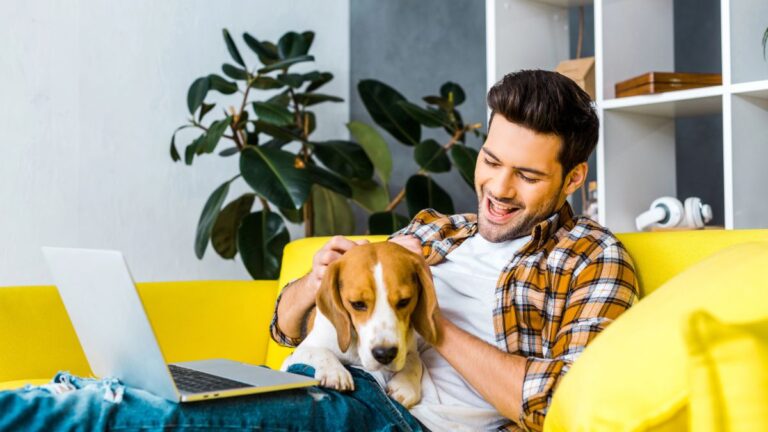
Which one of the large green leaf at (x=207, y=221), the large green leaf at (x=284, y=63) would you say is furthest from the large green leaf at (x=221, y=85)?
the large green leaf at (x=207, y=221)

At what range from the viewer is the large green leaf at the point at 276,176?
296 cm

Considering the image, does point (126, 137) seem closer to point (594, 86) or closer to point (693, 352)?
point (594, 86)

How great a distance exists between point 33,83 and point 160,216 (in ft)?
2.52

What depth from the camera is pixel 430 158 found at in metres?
3.32

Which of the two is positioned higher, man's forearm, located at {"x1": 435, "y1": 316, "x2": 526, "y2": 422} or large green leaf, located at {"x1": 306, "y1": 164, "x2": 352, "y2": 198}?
large green leaf, located at {"x1": 306, "y1": 164, "x2": 352, "y2": 198}

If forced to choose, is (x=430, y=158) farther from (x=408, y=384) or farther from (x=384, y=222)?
(x=408, y=384)

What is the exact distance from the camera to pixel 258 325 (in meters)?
2.39

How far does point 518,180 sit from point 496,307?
277 mm

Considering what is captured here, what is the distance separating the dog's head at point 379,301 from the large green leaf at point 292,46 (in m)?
2.11

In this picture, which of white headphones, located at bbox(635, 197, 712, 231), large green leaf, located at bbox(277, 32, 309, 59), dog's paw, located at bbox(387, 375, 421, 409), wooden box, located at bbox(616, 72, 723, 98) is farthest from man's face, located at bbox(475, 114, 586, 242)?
large green leaf, located at bbox(277, 32, 309, 59)

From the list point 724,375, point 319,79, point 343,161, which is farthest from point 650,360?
point 319,79

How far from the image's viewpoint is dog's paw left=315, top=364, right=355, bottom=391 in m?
1.44

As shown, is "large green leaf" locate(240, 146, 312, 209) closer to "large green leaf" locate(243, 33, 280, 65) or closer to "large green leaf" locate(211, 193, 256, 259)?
"large green leaf" locate(211, 193, 256, 259)

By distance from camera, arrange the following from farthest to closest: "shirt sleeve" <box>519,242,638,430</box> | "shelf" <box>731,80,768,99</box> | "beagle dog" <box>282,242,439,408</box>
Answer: "shelf" <box>731,80,768,99</box>
"beagle dog" <box>282,242,439,408</box>
"shirt sleeve" <box>519,242,638,430</box>
